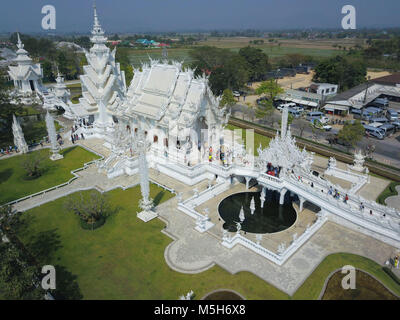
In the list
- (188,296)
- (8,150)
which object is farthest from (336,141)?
(8,150)

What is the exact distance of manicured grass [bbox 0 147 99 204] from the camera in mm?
29500

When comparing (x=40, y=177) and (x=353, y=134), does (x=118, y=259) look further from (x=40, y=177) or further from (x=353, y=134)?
(x=353, y=134)

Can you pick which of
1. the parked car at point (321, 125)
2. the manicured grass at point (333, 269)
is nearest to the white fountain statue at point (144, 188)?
the manicured grass at point (333, 269)

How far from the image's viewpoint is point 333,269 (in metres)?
19.8

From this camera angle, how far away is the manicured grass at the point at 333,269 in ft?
59.3

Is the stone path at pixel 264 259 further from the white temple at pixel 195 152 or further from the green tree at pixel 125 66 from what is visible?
the green tree at pixel 125 66

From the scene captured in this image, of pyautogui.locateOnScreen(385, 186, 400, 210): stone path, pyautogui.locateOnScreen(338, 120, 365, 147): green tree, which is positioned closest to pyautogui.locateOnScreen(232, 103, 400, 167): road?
pyautogui.locateOnScreen(338, 120, 365, 147): green tree

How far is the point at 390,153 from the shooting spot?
38.6 metres

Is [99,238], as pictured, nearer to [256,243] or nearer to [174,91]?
[256,243]

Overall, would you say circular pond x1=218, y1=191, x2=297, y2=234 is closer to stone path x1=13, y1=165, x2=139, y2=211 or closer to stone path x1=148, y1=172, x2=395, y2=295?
stone path x1=148, y1=172, x2=395, y2=295

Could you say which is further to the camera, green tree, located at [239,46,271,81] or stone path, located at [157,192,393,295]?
green tree, located at [239,46,271,81]

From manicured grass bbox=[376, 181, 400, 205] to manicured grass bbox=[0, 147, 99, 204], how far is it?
2945 cm

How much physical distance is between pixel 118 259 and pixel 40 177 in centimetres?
1630

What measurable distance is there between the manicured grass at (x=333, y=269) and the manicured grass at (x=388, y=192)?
862 cm
